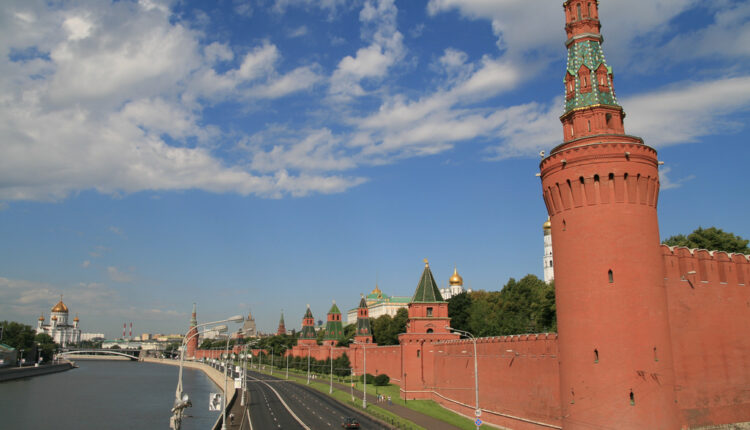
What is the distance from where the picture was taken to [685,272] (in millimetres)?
31547

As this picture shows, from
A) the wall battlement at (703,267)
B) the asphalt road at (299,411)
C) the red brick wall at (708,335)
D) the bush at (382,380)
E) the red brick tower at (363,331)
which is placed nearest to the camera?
the red brick wall at (708,335)

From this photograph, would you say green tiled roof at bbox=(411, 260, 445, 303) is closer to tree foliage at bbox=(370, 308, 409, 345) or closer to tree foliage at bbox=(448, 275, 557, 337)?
tree foliage at bbox=(448, 275, 557, 337)

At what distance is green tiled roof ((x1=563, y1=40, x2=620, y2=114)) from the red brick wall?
948 centimetres

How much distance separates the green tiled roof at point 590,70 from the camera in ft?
103

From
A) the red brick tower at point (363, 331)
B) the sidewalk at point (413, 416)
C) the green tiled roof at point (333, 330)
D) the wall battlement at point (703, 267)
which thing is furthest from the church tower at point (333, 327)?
the wall battlement at point (703, 267)

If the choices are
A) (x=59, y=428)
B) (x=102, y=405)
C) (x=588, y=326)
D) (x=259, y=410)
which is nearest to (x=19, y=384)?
(x=102, y=405)

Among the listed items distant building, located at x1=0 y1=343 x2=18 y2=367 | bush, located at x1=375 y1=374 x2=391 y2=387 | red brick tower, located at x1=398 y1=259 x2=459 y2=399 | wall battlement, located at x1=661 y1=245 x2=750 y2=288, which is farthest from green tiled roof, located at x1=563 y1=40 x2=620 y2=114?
distant building, located at x1=0 y1=343 x2=18 y2=367

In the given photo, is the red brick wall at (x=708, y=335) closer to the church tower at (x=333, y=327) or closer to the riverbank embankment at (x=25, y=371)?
the church tower at (x=333, y=327)

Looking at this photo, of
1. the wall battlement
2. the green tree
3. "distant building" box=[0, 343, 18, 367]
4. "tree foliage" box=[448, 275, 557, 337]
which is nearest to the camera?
the wall battlement

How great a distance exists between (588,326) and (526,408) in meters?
9.31

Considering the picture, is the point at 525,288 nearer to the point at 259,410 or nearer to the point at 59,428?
the point at 259,410

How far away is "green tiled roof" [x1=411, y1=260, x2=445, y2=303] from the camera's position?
62.8m

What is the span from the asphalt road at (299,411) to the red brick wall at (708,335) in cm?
2154

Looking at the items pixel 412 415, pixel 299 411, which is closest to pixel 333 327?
pixel 299 411
